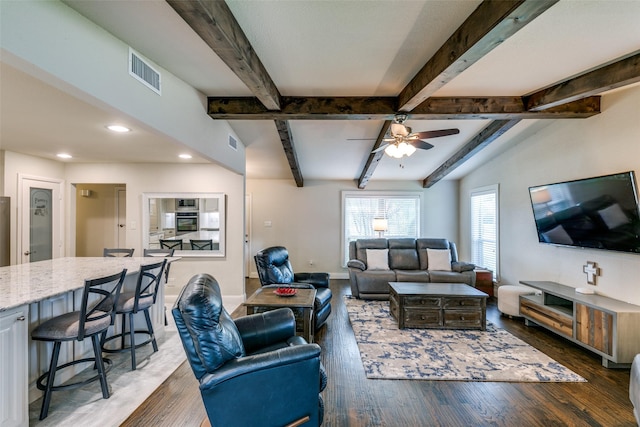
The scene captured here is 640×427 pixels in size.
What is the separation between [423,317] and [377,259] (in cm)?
178

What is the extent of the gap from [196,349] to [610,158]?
4553mm

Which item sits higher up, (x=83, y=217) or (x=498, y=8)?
(x=498, y=8)

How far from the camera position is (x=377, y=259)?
5598 millimetres

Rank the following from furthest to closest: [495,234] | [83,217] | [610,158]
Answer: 1. [83,217]
2. [495,234]
3. [610,158]

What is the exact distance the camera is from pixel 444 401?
7.93 feet

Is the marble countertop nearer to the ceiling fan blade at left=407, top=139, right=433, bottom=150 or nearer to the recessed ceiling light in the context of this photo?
the recessed ceiling light

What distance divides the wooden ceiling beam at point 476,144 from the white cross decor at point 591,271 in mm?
2021

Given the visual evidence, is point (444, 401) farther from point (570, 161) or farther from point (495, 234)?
point (495, 234)

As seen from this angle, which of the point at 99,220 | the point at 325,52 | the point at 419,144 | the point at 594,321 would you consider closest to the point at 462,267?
the point at 594,321

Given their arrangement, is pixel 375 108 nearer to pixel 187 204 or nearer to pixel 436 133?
pixel 436 133

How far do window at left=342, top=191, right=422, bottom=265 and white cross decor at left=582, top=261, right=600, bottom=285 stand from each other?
3.75 metres

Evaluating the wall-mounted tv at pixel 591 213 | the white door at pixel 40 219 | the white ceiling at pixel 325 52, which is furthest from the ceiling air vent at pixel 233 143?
the wall-mounted tv at pixel 591 213

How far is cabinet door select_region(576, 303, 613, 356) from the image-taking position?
2.91 meters

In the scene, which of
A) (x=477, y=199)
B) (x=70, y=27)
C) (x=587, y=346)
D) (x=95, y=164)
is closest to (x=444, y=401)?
(x=587, y=346)
